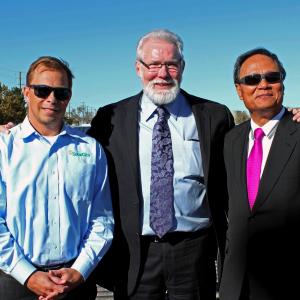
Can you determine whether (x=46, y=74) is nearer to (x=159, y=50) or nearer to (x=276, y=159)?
(x=159, y=50)

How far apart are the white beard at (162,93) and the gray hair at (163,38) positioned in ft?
0.76

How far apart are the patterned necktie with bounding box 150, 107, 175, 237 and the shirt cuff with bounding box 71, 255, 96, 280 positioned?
0.57m

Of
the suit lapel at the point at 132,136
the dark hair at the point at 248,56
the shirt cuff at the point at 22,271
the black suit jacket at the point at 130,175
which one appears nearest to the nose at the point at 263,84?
the dark hair at the point at 248,56

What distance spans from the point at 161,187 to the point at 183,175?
19 centimetres

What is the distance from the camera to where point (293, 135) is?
290cm

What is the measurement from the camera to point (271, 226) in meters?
2.82

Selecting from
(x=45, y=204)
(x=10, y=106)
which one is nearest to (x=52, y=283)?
(x=45, y=204)

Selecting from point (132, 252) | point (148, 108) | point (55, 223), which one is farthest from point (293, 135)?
point (55, 223)

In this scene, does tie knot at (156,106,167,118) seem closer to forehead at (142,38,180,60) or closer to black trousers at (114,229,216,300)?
forehead at (142,38,180,60)

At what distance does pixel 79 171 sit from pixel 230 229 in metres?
1.11

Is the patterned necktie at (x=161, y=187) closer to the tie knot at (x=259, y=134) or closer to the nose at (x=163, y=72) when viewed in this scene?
the nose at (x=163, y=72)

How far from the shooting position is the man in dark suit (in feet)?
9.20

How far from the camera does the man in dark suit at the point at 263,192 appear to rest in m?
2.80

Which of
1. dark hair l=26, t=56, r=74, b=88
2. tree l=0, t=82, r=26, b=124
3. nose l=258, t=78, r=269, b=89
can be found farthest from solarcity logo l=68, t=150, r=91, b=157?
tree l=0, t=82, r=26, b=124
